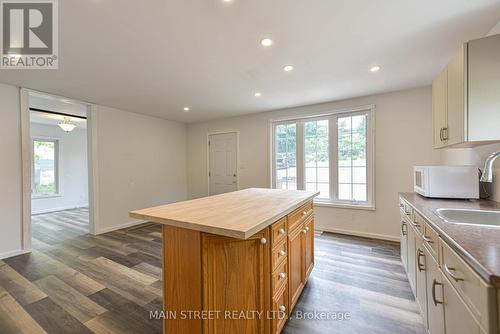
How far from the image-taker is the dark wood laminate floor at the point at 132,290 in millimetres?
1682

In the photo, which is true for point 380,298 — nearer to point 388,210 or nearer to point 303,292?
point 303,292

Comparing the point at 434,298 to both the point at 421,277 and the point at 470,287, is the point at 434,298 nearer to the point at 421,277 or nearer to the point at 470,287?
the point at 421,277

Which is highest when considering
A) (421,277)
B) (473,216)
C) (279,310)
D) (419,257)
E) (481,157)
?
(481,157)

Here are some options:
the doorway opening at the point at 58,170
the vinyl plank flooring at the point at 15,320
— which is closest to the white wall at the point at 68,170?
the doorway opening at the point at 58,170

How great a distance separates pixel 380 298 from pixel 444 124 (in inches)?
67.1

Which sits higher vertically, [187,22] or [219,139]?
[187,22]

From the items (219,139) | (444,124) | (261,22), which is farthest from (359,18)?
(219,139)

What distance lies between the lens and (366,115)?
11.8 feet

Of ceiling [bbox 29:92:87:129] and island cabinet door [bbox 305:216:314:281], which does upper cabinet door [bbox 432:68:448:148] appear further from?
ceiling [bbox 29:92:87:129]

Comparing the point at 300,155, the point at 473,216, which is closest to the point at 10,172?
the point at 300,155

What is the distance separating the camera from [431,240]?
136cm

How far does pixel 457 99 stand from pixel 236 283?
212 centimetres

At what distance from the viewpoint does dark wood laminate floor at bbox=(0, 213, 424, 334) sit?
1682 millimetres

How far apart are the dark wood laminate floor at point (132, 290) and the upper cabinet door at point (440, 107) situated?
1526 millimetres
